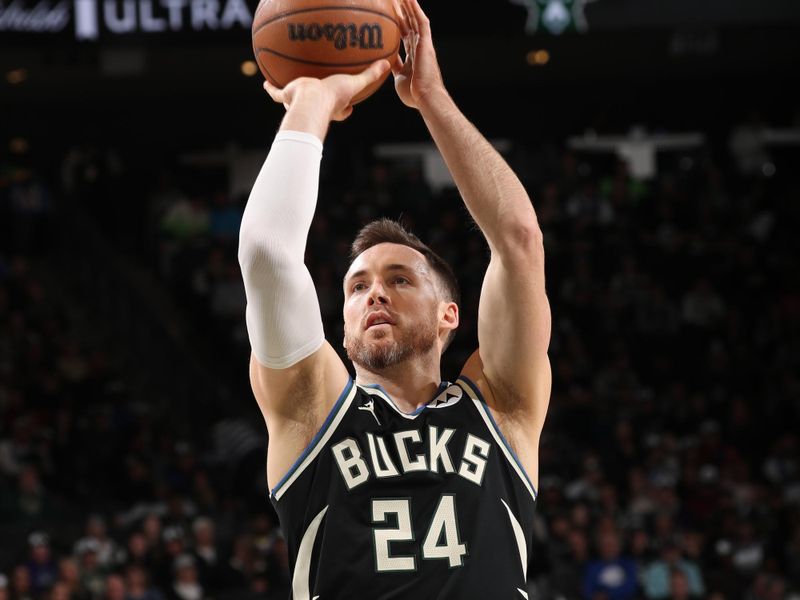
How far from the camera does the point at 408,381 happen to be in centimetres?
299

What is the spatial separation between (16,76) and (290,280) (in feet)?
43.7

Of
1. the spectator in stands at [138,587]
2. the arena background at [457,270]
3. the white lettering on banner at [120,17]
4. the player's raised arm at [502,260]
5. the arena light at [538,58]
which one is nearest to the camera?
the player's raised arm at [502,260]

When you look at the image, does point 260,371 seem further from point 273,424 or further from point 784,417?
point 784,417

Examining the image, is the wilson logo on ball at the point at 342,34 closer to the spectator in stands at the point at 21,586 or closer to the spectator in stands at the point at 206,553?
the spectator in stands at the point at 21,586

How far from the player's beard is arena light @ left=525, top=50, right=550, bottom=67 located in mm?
12452

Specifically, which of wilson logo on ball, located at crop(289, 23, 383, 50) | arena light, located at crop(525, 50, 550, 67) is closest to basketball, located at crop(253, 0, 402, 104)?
wilson logo on ball, located at crop(289, 23, 383, 50)

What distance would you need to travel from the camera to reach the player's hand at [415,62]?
2.92 metres

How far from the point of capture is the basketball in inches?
114

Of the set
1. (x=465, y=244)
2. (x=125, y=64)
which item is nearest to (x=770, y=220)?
(x=465, y=244)

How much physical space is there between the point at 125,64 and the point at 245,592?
670 centimetres

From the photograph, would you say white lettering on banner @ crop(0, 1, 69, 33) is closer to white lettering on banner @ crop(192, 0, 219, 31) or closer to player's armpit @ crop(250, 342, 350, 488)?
white lettering on banner @ crop(192, 0, 219, 31)

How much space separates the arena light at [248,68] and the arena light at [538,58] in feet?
11.2

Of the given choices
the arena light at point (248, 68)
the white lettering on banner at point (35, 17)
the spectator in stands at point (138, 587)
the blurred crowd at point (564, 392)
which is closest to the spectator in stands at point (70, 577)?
the blurred crowd at point (564, 392)

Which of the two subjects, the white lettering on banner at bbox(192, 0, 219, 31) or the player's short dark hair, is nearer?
the player's short dark hair
